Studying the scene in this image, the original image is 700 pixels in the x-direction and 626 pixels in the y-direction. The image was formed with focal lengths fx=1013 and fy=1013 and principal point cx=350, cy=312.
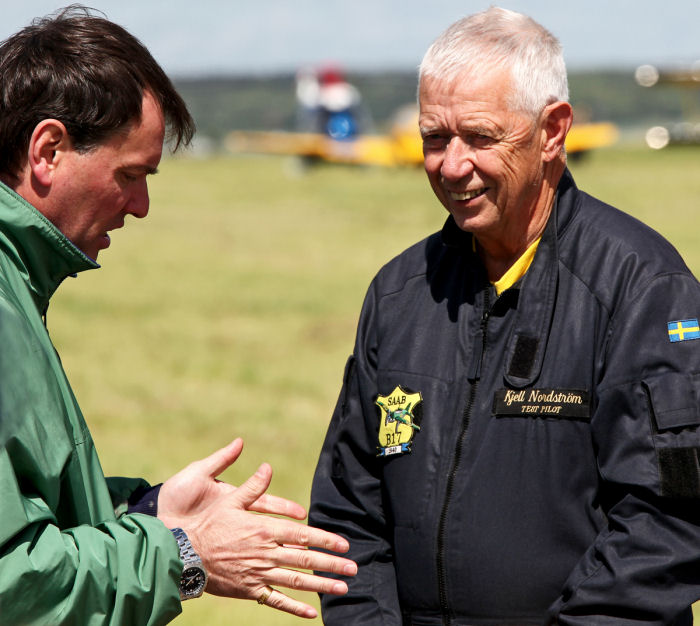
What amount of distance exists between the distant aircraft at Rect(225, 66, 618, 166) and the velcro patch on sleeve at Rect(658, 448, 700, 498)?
110 feet

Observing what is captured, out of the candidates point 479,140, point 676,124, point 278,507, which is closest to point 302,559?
point 278,507

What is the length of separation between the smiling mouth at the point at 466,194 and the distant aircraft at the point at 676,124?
126 ft

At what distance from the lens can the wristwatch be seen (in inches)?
89.4

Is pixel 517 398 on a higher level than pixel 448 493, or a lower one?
higher

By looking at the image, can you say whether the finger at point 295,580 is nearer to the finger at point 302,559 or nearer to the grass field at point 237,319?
the finger at point 302,559

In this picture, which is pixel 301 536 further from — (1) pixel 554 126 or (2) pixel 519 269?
(1) pixel 554 126

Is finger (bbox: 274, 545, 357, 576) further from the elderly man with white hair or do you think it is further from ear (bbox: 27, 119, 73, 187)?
ear (bbox: 27, 119, 73, 187)

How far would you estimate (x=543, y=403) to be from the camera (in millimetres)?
2516

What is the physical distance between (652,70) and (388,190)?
17713 millimetres

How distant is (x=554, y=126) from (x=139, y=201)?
43.6 inches

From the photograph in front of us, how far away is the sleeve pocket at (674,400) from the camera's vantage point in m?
2.34

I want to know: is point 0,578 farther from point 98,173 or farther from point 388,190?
point 388,190

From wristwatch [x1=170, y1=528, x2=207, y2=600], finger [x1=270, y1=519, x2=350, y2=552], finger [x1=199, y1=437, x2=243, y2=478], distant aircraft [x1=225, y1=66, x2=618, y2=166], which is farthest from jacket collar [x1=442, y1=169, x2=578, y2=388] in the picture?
distant aircraft [x1=225, y1=66, x2=618, y2=166]

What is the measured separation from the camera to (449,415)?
2.64 metres
